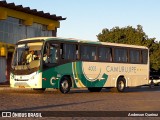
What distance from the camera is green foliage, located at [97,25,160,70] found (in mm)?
65312

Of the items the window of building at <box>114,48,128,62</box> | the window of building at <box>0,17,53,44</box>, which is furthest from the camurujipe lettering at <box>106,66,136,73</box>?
the window of building at <box>0,17,53,44</box>

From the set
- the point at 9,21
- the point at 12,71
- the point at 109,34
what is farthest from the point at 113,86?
the point at 109,34

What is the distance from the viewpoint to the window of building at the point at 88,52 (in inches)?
1062

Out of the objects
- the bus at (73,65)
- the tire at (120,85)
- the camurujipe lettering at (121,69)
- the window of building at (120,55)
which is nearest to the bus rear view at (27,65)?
the bus at (73,65)

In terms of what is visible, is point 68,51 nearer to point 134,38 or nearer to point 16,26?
point 16,26

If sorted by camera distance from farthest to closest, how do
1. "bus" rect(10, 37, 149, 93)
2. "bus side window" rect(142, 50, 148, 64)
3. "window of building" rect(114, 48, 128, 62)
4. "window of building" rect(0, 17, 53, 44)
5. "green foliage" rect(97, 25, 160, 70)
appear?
1. "green foliage" rect(97, 25, 160, 70)
2. "window of building" rect(0, 17, 53, 44)
3. "bus side window" rect(142, 50, 148, 64)
4. "window of building" rect(114, 48, 128, 62)
5. "bus" rect(10, 37, 149, 93)

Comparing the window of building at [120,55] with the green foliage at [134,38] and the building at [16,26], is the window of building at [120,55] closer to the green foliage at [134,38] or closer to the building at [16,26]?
the building at [16,26]

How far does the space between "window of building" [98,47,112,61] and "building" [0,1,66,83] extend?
12.5m

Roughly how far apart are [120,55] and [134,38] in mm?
37460

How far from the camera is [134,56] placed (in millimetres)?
31141

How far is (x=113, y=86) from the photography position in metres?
29.6

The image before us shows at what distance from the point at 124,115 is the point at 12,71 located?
13116 millimetres

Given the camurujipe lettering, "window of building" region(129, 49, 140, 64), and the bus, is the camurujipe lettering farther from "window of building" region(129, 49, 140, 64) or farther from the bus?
"window of building" region(129, 49, 140, 64)

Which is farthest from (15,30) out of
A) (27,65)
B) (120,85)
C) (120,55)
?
(27,65)
